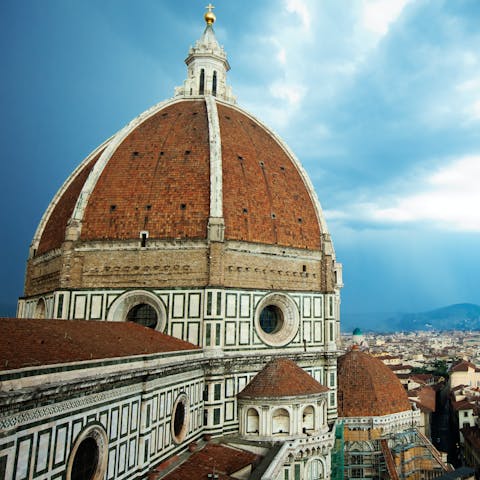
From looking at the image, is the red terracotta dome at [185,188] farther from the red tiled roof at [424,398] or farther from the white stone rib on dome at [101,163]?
the red tiled roof at [424,398]

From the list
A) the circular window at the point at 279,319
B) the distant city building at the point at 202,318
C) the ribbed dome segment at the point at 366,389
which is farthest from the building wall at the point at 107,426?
the ribbed dome segment at the point at 366,389

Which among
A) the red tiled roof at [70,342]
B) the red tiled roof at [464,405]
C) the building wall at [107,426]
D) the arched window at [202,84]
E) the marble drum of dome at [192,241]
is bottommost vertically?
the red tiled roof at [464,405]

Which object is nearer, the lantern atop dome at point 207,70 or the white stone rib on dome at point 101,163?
the white stone rib on dome at point 101,163

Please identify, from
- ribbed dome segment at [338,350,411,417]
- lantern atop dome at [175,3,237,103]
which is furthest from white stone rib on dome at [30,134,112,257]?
ribbed dome segment at [338,350,411,417]

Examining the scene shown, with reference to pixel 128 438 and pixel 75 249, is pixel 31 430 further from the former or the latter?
pixel 75 249

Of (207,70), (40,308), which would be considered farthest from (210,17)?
(40,308)

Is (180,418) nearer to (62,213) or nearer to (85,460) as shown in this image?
(85,460)

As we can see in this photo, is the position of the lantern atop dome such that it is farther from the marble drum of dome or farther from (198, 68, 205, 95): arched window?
the marble drum of dome
